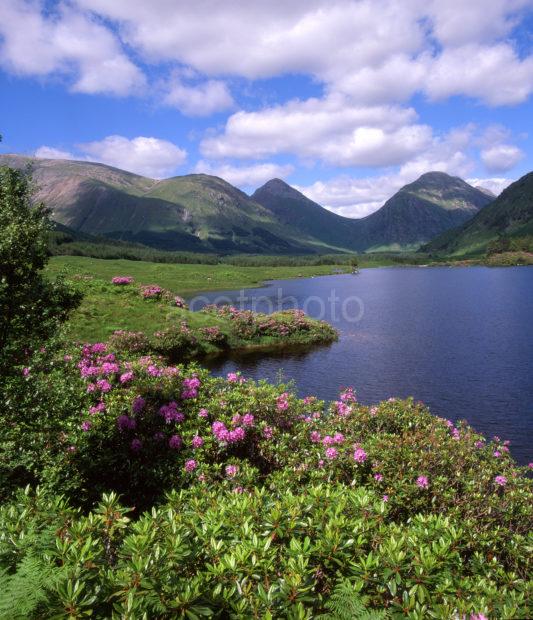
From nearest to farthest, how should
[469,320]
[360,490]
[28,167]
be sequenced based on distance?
1. [360,490]
2. [28,167]
3. [469,320]

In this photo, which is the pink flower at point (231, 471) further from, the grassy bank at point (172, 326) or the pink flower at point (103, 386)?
the grassy bank at point (172, 326)

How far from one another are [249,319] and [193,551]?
4819 centimetres

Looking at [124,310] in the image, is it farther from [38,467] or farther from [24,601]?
[24,601]

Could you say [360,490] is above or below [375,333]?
above

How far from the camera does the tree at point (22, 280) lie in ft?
34.7

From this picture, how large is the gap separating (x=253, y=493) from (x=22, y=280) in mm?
8328

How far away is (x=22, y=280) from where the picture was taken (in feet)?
36.2

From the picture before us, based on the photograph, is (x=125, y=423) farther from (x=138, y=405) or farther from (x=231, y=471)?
(x=231, y=471)

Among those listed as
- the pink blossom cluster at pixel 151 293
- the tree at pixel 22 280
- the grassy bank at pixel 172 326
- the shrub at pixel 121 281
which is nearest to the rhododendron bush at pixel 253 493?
the tree at pixel 22 280

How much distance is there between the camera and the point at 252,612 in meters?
5.77

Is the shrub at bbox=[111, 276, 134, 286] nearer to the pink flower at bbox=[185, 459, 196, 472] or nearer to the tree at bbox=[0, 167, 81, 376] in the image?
the tree at bbox=[0, 167, 81, 376]

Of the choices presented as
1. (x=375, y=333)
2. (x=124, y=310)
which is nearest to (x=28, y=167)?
(x=124, y=310)

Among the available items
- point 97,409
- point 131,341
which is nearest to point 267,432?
point 97,409

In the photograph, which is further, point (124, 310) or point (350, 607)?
point (124, 310)
